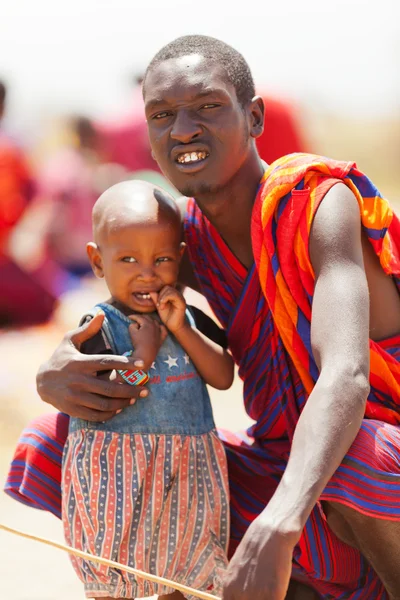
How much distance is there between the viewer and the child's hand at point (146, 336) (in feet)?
8.79

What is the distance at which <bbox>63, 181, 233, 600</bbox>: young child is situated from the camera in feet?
8.59

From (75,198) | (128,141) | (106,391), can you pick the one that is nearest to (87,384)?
(106,391)

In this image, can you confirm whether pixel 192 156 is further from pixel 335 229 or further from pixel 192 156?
pixel 335 229

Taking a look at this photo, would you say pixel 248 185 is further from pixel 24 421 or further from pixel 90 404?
pixel 24 421

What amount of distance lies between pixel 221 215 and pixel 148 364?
0.49m

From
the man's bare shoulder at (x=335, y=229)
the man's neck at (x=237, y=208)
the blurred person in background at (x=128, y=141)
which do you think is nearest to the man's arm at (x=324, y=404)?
the man's bare shoulder at (x=335, y=229)

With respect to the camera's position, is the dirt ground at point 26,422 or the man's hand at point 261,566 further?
the dirt ground at point 26,422

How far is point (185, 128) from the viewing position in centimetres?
265

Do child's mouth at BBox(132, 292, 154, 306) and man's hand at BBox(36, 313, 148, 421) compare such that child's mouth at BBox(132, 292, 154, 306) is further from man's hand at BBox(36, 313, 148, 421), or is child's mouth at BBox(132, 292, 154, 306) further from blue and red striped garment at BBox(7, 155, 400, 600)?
blue and red striped garment at BBox(7, 155, 400, 600)

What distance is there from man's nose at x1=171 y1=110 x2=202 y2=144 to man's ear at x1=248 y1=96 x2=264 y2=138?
0.76 ft

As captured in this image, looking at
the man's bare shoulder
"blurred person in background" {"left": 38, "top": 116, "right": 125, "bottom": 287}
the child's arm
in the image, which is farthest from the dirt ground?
the man's bare shoulder

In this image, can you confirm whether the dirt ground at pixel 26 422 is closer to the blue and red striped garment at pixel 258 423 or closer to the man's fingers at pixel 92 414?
the blue and red striped garment at pixel 258 423

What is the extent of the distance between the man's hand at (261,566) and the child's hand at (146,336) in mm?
809

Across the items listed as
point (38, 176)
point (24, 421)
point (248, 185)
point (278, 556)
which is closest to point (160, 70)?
point (248, 185)
